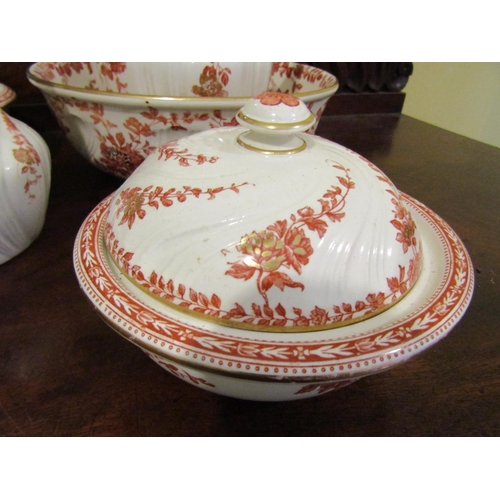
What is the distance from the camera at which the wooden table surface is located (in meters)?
0.61

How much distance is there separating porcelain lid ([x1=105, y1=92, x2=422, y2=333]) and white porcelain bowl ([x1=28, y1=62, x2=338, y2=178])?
304 millimetres

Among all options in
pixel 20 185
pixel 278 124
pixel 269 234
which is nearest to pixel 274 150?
pixel 278 124

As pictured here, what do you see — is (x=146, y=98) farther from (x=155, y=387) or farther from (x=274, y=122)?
(x=155, y=387)

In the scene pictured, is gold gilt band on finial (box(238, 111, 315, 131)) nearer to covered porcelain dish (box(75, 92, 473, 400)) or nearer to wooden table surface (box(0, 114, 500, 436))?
covered porcelain dish (box(75, 92, 473, 400))

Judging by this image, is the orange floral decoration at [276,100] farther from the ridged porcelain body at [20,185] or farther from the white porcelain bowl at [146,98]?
the ridged porcelain body at [20,185]

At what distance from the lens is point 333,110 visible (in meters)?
1.88

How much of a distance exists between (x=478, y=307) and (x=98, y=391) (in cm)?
75

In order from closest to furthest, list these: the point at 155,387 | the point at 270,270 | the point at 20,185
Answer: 1. the point at 270,270
2. the point at 155,387
3. the point at 20,185

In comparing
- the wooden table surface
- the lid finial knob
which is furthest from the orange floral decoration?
the wooden table surface

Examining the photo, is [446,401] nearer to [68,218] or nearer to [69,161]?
[68,218]

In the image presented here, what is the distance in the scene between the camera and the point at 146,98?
0.85 meters

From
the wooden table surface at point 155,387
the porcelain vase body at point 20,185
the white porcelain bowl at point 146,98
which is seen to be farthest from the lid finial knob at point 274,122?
the porcelain vase body at point 20,185

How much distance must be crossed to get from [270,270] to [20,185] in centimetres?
62

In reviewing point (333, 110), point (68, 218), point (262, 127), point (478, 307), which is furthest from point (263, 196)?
point (333, 110)
